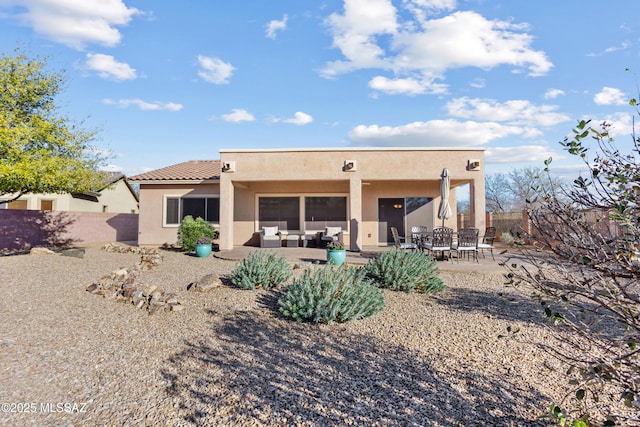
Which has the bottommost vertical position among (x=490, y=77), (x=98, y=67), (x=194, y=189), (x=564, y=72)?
(x=194, y=189)

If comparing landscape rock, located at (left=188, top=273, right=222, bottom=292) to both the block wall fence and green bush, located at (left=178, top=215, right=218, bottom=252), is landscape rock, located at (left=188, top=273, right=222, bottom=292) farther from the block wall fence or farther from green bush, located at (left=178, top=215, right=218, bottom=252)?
the block wall fence

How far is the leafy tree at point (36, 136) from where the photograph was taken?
9.88m

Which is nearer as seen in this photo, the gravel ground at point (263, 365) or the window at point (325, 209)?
the gravel ground at point (263, 365)

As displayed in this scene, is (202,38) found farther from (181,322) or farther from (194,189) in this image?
(181,322)

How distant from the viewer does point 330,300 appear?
5090 millimetres

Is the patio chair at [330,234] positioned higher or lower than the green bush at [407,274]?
higher

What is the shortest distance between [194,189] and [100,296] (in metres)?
9.04

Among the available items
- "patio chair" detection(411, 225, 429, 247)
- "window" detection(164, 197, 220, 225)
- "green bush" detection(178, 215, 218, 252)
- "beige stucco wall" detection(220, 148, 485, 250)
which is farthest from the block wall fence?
"patio chair" detection(411, 225, 429, 247)

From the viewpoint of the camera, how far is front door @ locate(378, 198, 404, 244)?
48.6 feet

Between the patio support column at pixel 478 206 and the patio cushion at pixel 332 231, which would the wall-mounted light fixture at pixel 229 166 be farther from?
the patio support column at pixel 478 206

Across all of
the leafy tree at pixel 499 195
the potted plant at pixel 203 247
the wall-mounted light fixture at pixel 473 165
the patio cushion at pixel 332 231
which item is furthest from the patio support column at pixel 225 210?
the leafy tree at pixel 499 195

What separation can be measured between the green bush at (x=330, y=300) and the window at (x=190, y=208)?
33.2ft

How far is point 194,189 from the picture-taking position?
14789 millimetres

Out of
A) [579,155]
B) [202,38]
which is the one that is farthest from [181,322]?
[202,38]
